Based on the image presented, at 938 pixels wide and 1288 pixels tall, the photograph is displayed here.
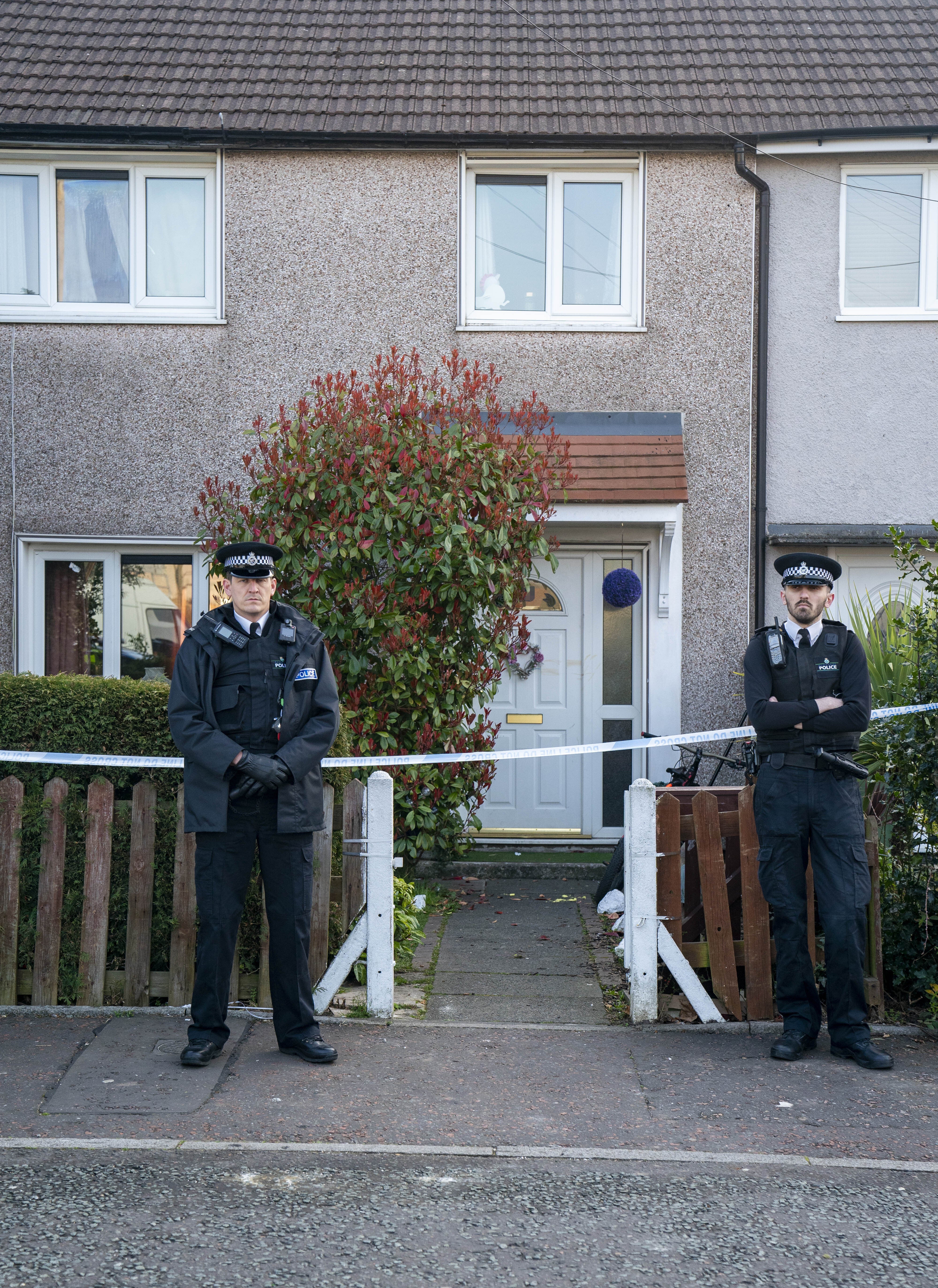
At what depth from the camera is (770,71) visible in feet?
31.3

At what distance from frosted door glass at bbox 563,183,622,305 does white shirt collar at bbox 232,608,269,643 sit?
536 centimetres

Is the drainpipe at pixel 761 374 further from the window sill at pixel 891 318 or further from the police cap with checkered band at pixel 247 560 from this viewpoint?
the police cap with checkered band at pixel 247 560

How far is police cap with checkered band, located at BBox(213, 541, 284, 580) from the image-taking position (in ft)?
16.3

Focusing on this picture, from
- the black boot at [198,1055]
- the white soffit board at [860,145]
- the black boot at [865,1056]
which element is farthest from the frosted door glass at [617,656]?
the black boot at [198,1055]

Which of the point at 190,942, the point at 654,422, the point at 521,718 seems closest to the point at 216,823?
the point at 190,942

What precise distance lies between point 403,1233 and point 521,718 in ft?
19.6

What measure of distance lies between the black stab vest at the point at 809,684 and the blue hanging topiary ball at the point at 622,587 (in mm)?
3896

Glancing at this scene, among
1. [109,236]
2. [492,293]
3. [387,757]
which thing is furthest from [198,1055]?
[109,236]

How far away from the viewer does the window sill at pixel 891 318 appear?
30.1 feet

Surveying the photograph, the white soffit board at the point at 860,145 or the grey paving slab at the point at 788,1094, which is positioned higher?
the white soffit board at the point at 860,145

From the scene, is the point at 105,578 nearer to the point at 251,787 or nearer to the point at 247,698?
the point at 247,698

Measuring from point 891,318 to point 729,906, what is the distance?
5498 millimetres

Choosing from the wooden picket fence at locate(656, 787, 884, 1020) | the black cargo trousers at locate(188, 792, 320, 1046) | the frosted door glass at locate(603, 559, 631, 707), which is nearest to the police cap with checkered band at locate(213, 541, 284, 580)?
the black cargo trousers at locate(188, 792, 320, 1046)

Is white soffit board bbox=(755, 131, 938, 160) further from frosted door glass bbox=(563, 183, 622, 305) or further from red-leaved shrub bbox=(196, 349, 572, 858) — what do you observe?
red-leaved shrub bbox=(196, 349, 572, 858)
